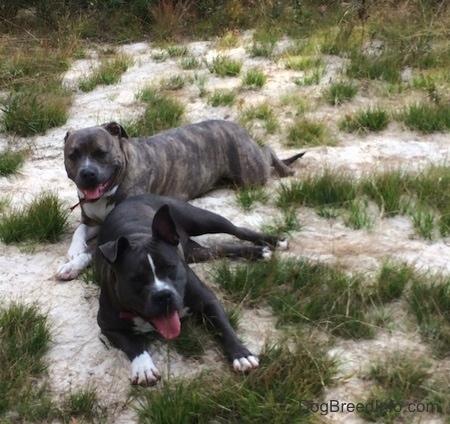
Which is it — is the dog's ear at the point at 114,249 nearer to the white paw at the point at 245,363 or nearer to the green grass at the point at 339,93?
the white paw at the point at 245,363

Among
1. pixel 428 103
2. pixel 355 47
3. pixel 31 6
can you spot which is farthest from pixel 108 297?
pixel 31 6

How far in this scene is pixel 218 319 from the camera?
13.6 feet

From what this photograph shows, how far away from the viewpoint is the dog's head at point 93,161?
17.1 feet

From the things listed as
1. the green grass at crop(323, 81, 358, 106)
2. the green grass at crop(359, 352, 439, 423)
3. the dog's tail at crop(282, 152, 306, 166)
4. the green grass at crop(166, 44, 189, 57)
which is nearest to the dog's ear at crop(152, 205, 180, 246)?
the green grass at crop(359, 352, 439, 423)

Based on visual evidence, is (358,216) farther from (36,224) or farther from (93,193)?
(36,224)

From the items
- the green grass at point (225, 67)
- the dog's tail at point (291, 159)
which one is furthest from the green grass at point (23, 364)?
the green grass at point (225, 67)

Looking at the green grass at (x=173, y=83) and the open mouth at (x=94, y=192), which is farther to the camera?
the green grass at (x=173, y=83)

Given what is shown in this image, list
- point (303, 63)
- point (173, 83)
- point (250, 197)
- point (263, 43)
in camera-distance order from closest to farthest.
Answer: point (250, 197), point (173, 83), point (303, 63), point (263, 43)

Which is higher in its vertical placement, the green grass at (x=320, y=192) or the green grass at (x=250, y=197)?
the green grass at (x=320, y=192)

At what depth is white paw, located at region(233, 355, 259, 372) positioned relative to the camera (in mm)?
3846

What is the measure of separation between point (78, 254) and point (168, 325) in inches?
58.9

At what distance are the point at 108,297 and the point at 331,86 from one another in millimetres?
4629

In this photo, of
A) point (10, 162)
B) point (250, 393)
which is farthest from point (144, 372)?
point (10, 162)

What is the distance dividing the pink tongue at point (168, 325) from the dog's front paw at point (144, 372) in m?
0.17
